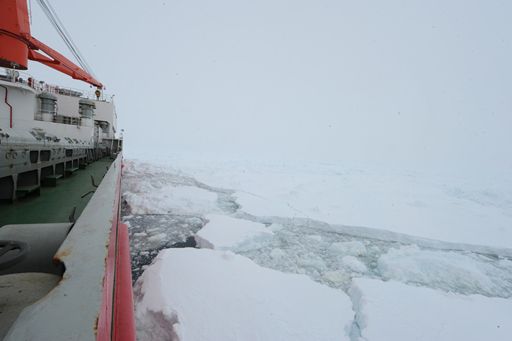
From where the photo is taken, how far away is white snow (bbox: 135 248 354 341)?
2584 millimetres

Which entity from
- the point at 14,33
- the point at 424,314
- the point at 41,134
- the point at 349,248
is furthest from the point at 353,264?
the point at 14,33

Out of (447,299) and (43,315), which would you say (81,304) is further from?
(447,299)

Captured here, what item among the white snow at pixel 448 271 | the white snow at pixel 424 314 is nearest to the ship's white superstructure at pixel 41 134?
the white snow at pixel 424 314

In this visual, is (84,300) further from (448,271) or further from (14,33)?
(14,33)

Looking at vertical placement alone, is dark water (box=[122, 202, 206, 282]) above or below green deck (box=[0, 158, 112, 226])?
below

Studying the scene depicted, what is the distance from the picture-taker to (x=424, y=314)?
3180 mm

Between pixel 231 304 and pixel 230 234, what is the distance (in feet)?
8.38

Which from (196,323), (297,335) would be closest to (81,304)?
(196,323)

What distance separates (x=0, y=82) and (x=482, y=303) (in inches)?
679

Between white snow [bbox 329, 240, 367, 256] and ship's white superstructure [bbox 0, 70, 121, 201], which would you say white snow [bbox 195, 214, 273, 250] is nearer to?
white snow [bbox 329, 240, 367, 256]

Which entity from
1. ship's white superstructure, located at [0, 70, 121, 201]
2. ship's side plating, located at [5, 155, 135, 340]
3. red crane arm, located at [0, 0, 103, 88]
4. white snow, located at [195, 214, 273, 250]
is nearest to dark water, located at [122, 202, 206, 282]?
white snow, located at [195, 214, 273, 250]

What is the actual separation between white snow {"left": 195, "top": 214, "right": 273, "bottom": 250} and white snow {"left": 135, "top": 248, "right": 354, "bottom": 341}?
3.11 ft

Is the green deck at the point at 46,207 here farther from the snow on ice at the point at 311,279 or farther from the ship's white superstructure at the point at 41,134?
the snow on ice at the point at 311,279

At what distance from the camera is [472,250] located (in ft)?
20.8
